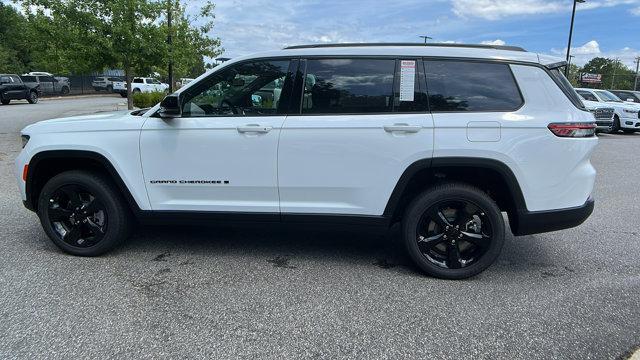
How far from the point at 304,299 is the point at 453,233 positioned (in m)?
1.33

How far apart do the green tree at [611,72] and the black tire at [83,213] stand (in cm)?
10630

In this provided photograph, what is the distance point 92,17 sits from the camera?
12516 mm

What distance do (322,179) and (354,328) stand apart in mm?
1240

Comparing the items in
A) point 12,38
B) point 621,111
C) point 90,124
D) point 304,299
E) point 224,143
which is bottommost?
point 304,299

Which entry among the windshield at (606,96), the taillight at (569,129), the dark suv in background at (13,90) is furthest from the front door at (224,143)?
the dark suv in background at (13,90)

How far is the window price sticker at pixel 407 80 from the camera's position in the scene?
3.85 m

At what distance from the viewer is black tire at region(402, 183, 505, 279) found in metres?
3.86

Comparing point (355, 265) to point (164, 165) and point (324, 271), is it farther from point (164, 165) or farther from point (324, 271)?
point (164, 165)

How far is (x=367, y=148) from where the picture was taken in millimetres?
3812

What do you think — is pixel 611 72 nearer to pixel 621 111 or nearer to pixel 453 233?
pixel 621 111

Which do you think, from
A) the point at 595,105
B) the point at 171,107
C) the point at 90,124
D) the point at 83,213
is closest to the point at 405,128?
the point at 171,107

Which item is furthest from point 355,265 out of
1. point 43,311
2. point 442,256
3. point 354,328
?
point 43,311

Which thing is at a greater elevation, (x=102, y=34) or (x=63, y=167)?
(x=102, y=34)

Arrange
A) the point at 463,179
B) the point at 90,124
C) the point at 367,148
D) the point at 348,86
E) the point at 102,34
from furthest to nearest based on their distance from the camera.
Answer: the point at 102,34 → the point at 90,124 → the point at 463,179 → the point at 348,86 → the point at 367,148
